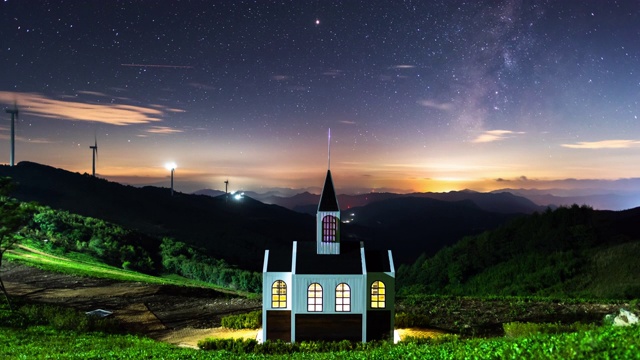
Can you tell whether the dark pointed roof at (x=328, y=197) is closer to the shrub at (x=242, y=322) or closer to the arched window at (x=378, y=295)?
the arched window at (x=378, y=295)

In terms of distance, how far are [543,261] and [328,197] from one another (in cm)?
4224

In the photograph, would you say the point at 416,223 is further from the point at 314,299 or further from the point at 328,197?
the point at 314,299

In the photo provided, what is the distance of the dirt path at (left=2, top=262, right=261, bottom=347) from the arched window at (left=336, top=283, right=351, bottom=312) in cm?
632

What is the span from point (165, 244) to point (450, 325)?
171 ft

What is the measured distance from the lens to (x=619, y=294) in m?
43.0

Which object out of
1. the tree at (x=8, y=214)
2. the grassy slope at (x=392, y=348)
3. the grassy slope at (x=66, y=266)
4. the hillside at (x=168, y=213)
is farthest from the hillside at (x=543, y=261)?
the tree at (x=8, y=214)

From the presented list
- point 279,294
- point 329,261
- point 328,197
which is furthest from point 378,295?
point 328,197

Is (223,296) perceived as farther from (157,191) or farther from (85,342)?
(157,191)

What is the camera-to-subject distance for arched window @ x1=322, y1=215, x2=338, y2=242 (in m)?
25.0

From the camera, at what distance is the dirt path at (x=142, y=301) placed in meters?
29.7

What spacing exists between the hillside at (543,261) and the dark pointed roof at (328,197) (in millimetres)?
30557

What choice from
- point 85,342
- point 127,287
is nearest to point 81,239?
point 127,287

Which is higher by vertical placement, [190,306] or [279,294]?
[279,294]

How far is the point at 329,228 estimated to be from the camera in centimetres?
2514
